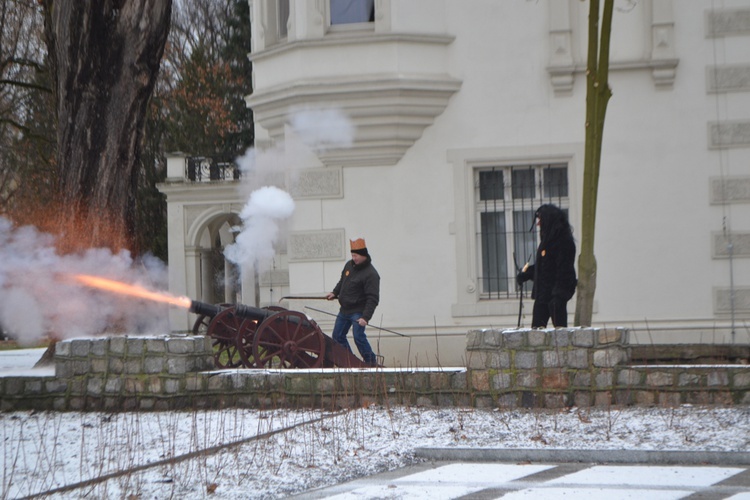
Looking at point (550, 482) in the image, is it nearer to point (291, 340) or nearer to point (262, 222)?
point (291, 340)

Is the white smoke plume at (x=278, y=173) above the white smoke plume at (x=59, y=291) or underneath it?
above

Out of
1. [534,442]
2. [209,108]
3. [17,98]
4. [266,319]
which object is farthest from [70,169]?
[209,108]

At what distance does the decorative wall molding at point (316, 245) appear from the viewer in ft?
52.3

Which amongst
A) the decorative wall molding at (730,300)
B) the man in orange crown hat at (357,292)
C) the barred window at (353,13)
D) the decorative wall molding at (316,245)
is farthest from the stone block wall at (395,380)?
the barred window at (353,13)

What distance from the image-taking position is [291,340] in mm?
12469

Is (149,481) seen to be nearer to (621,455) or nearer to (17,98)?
(621,455)

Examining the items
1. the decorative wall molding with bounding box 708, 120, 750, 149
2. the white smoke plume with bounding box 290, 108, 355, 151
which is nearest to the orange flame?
the white smoke plume with bounding box 290, 108, 355, 151

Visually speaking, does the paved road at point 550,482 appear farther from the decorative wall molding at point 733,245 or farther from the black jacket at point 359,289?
the decorative wall molding at point 733,245

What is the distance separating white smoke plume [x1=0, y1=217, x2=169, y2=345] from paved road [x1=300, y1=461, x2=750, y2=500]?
583cm

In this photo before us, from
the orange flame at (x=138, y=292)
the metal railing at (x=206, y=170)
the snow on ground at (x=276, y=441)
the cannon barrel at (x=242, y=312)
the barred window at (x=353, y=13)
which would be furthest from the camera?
the metal railing at (x=206, y=170)

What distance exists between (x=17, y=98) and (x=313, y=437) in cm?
2204

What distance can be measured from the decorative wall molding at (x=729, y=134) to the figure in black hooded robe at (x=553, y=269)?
3.98 metres

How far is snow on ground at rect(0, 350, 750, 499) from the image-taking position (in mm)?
7613

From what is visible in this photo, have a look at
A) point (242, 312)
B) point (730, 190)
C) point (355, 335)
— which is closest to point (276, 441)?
point (242, 312)
